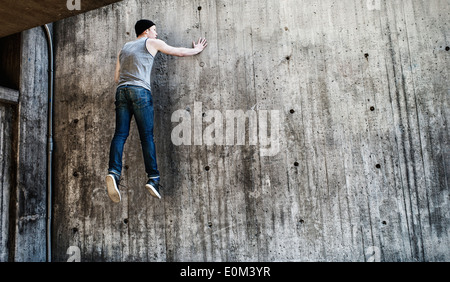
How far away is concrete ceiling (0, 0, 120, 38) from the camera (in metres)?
2.81

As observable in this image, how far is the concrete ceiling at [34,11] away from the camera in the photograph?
9.21 feet

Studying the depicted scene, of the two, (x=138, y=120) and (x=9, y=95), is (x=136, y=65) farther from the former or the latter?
(x=9, y=95)

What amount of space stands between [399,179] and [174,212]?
2.50m

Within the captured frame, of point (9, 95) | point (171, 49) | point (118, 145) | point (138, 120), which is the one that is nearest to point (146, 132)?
point (138, 120)

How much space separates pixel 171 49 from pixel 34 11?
1.31m

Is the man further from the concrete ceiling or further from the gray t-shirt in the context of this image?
the concrete ceiling

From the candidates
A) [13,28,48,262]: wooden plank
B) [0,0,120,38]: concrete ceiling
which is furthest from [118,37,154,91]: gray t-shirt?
[13,28,48,262]: wooden plank

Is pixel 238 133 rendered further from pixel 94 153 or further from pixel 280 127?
pixel 94 153

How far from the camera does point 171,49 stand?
3.47 metres

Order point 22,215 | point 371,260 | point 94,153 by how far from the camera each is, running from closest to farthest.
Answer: point 371,260
point 22,215
point 94,153

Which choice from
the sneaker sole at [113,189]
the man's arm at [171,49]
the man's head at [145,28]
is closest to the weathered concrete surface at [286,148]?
the man's arm at [171,49]

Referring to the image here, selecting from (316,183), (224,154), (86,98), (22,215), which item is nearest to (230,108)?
(224,154)

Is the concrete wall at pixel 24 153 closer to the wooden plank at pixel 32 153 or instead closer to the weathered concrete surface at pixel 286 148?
the wooden plank at pixel 32 153

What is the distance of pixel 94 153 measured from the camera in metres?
3.84
